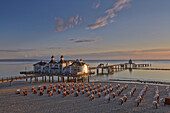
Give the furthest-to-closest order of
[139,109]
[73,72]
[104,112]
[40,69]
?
[40,69] < [73,72] < [139,109] < [104,112]

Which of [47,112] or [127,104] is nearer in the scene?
[47,112]

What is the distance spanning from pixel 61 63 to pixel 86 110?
3366 cm

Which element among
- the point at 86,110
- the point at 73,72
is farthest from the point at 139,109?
the point at 73,72

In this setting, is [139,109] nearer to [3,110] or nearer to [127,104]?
[127,104]

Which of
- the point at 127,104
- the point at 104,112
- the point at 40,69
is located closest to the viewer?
the point at 104,112

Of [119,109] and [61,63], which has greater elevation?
[61,63]

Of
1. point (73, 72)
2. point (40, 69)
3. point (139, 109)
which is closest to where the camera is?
point (139, 109)

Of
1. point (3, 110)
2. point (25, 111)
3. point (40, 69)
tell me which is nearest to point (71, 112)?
point (25, 111)

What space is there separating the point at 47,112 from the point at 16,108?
12.9 ft

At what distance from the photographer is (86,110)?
44.4 feet

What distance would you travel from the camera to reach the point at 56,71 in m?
46.4

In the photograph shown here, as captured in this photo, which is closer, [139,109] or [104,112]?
[104,112]

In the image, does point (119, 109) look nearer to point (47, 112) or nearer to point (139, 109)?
point (139, 109)

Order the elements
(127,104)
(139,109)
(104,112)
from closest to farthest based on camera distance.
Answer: (104,112), (139,109), (127,104)
